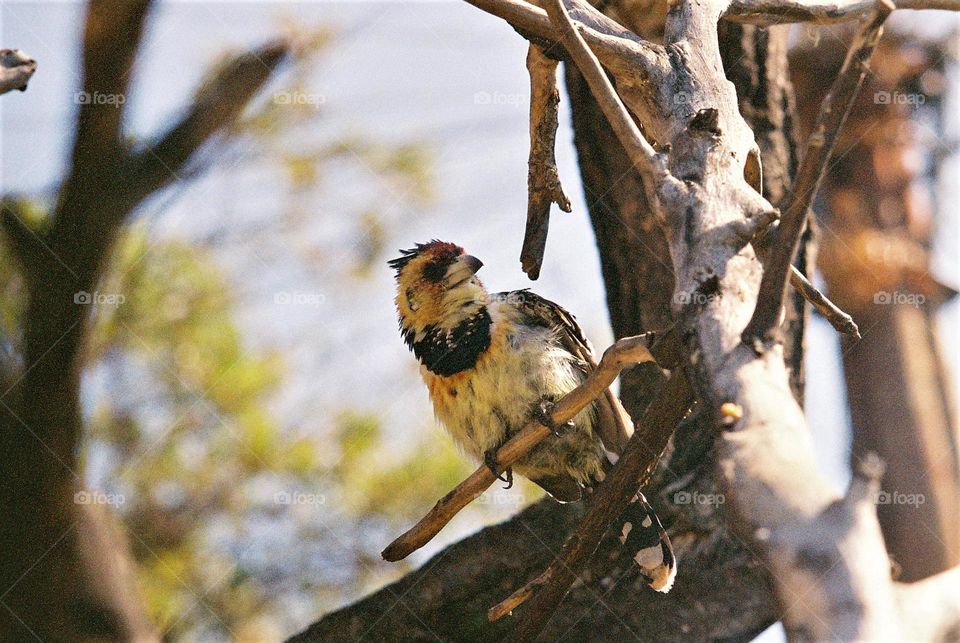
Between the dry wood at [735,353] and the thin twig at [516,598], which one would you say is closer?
the dry wood at [735,353]

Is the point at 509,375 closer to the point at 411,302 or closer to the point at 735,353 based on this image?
the point at 411,302

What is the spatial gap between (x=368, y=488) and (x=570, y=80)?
2.64 meters

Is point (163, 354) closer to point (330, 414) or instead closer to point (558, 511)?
point (330, 414)

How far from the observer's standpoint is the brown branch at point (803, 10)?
2.98 meters

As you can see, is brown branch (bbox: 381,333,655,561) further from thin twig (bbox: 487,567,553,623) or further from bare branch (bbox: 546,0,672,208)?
bare branch (bbox: 546,0,672,208)

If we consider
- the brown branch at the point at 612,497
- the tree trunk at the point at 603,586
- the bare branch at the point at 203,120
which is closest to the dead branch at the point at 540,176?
the brown branch at the point at 612,497

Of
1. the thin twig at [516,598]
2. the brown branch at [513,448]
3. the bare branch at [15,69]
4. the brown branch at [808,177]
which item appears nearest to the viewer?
the brown branch at [808,177]

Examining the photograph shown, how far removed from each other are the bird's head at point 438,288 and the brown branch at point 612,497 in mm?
1000

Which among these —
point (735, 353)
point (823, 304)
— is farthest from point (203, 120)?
point (735, 353)

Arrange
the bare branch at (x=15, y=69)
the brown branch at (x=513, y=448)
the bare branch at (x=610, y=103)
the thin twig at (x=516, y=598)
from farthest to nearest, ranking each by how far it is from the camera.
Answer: the thin twig at (x=516, y=598), the bare branch at (x=15, y=69), the brown branch at (x=513, y=448), the bare branch at (x=610, y=103)

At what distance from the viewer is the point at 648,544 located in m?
3.25

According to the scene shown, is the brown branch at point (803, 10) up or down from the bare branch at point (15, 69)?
down

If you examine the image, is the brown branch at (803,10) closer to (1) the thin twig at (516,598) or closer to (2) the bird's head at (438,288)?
(2) the bird's head at (438,288)

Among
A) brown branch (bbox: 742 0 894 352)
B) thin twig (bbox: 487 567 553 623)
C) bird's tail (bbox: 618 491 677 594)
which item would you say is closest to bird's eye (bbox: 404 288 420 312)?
bird's tail (bbox: 618 491 677 594)
